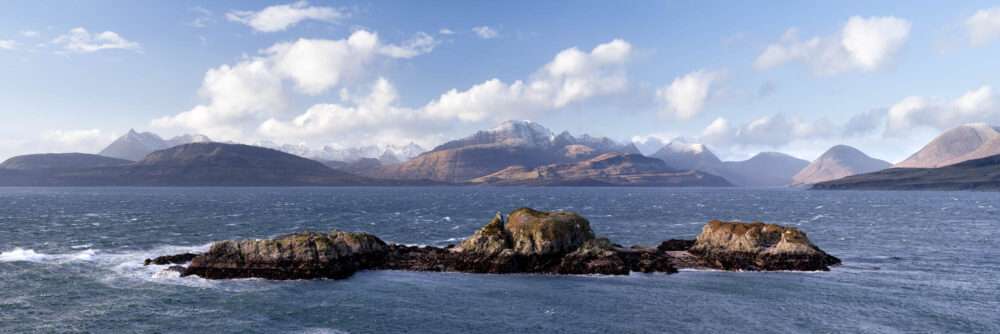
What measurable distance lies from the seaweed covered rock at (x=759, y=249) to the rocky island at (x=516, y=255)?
0.10m

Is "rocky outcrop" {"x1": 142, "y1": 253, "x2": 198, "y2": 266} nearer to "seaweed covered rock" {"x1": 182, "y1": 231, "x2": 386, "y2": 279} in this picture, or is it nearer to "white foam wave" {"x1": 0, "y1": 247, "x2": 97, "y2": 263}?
"seaweed covered rock" {"x1": 182, "y1": 231, "x2": 386, "y2": 279}

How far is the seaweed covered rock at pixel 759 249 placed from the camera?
59500 millimetres

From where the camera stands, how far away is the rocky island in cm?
5428

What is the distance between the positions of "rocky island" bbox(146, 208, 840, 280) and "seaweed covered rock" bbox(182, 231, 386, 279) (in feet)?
0.31

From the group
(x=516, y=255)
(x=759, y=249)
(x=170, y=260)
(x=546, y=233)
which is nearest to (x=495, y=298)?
(x=516, y=255)

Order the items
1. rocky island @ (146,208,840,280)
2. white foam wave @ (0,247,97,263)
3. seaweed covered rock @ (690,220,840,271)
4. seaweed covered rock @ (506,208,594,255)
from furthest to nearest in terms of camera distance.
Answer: seaweed covered rock @ (506,208,594,255) < seaweed covered rock @ (690,220,840,271) < white foam wave @ (0,247,97,263) < rocky island @ (146,208,840,280)

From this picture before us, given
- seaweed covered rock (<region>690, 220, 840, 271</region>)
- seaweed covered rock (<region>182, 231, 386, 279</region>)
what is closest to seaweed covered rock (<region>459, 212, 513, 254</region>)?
seaweed covered rock (<region>182, 231, 386, 279</region>)

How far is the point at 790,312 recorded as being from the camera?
4109cm

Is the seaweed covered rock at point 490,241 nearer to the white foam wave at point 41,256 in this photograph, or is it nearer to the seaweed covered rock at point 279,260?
the seaweed covered rock at point 279,260

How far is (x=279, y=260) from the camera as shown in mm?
54375

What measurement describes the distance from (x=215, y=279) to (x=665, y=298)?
4246 centimetres

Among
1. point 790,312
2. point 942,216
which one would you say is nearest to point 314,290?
point 790,312

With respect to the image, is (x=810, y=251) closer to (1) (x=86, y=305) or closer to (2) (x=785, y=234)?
(2) (x=785, y=234)

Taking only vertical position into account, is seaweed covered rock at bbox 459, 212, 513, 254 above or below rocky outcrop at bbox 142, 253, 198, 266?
above
